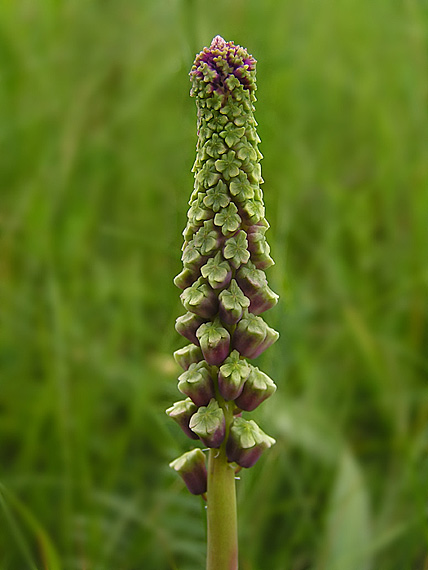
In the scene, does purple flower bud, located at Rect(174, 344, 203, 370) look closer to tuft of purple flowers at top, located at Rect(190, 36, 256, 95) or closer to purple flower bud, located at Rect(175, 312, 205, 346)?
purple flower bud, located at Rect(175, 312, 205, 346)

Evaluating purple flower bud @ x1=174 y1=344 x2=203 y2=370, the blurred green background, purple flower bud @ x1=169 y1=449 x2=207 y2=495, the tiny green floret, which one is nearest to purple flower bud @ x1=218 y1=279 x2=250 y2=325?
the tiny green floret

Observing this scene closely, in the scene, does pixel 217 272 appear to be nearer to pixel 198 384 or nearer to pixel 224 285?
pixel 224 285

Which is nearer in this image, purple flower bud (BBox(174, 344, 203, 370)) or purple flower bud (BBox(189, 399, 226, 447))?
purple flower bud (BBox(189, 399, 226, 447))

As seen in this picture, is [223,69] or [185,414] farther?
[185,414]

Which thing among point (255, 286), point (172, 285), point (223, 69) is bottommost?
point (255, 286)

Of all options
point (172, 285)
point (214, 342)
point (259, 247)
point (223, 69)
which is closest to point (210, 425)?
point (214, 342)

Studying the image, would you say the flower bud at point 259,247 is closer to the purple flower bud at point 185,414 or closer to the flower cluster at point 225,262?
the flower cluster at point 225,262
